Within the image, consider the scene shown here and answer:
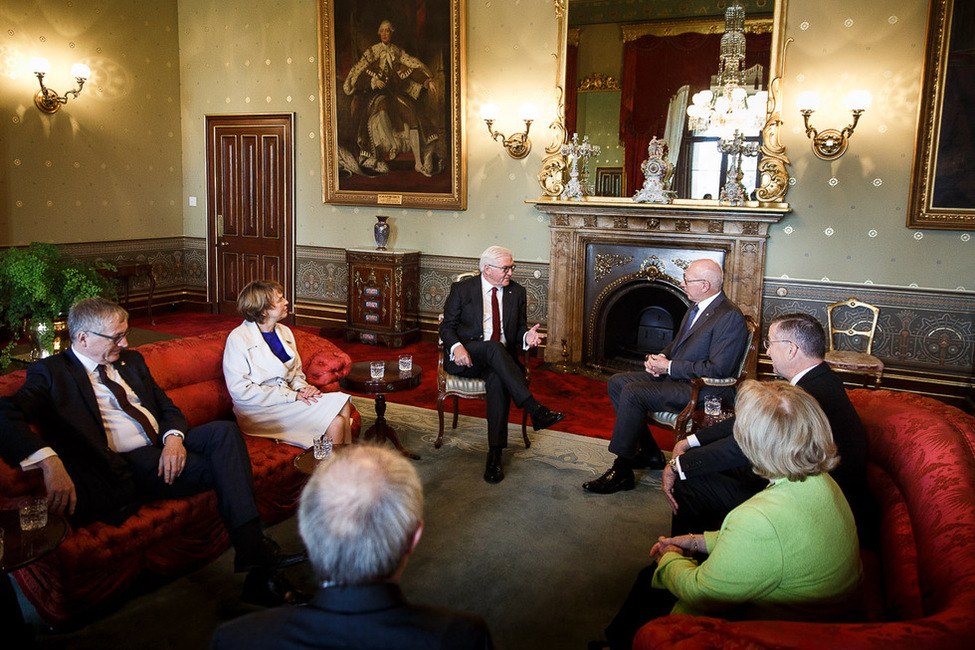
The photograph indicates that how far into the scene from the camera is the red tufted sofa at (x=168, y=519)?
2.59 meters

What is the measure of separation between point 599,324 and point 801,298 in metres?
1.82

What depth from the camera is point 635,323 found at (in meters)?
6.94

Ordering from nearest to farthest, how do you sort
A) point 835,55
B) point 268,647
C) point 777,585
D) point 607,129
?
point 268,647, point 777,585, point 835,55, point 607,129

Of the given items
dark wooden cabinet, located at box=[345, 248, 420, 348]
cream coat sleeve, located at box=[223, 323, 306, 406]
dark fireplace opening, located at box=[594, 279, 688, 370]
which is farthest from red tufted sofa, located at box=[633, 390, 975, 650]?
dark wooden cabinet, located at box=[345, 248, 420, 348]

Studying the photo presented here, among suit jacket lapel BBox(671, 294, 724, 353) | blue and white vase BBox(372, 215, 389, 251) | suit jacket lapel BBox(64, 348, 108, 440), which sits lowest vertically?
suit jacket lapel BBox(64, 348, 108, 440)

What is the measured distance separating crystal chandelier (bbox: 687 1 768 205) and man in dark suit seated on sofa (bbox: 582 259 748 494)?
228 cm

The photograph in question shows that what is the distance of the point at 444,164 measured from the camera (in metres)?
7.62

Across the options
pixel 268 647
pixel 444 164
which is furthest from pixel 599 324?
pixel 268 647

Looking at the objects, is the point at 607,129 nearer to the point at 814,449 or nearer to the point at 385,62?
the point at 385,62

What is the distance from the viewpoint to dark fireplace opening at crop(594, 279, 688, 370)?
6.74 meters

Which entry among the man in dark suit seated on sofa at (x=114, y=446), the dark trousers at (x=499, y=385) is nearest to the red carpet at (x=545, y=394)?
the dark trousers at (x=499, y=385)

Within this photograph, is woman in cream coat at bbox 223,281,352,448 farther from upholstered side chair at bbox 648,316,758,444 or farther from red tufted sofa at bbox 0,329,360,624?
upholstered side chair at bbox 648,316,758,444

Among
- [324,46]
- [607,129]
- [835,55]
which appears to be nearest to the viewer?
[835,55]

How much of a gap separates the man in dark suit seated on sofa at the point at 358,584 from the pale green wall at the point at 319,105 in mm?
6035
